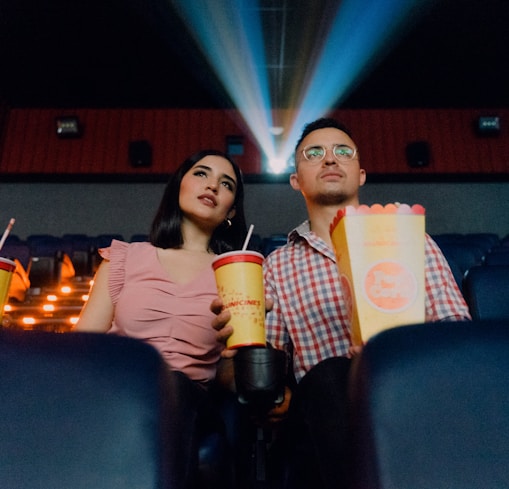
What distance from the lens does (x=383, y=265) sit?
0.28 m

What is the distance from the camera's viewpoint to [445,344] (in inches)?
7.7

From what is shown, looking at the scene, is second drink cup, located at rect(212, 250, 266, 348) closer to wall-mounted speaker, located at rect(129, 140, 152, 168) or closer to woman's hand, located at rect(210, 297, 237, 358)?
woman's hand, located at rect(210, 297, 237, 358)

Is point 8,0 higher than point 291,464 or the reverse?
higher

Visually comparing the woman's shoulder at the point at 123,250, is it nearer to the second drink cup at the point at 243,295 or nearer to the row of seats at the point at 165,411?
the second drink cup at the point at 243,295

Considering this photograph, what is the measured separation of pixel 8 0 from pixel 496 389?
2.38 meters

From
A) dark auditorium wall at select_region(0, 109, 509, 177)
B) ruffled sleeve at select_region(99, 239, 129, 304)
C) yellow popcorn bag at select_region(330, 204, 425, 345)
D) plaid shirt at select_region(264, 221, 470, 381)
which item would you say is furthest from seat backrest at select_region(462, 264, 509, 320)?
dark auditorium wall at select_region(0, 109, 509, 177)

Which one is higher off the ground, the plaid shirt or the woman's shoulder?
the woman's shoulder

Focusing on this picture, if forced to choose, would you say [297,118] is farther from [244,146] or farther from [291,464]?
[291,464]

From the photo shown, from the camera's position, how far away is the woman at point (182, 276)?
1.50 ft

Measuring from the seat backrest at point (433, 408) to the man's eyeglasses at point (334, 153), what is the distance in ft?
1.28

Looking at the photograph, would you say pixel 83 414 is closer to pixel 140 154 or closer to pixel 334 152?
pixel 334 152

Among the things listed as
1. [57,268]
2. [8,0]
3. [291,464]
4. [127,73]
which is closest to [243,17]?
[127,73]

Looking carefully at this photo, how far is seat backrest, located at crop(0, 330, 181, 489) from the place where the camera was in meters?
0.19

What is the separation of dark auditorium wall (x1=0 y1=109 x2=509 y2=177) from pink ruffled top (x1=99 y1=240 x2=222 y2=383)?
2.26 metres
